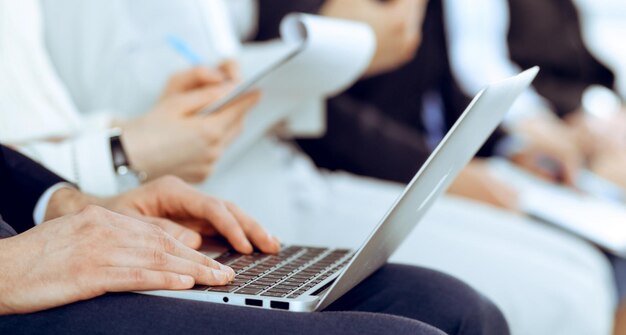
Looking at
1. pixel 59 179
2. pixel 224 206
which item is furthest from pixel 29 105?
pixel 224 206

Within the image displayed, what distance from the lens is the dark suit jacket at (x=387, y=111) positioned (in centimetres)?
189

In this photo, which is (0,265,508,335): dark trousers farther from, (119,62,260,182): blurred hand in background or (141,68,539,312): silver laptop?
(119,62,260,182): blurred hand in background

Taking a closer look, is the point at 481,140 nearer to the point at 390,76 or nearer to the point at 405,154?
the point at 405,154

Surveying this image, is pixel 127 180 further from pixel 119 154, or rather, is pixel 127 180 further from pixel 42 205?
pixel 42 205

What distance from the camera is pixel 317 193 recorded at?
1654 mm

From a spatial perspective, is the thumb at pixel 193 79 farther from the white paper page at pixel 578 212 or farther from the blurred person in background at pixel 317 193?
the white paper page at pixel 578 212

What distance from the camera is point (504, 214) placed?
178cm

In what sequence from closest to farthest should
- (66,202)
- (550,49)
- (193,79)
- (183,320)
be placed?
(183,320), (66,202), (193,79), (550,49)

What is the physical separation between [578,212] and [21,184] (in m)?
1.22

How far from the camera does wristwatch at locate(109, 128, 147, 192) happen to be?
114 centimetres

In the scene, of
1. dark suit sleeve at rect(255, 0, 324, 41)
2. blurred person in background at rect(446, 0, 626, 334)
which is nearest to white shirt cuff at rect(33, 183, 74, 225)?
dark suit sleeve at rect(255, 0, 324, 41)

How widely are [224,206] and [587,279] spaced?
928mm

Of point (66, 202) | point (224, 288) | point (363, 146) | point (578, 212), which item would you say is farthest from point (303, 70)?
point (578, 212)

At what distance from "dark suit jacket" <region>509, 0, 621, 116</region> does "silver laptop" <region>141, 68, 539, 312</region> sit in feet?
5.94
